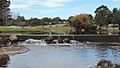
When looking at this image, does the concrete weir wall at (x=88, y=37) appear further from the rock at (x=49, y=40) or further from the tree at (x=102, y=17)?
the tree at (x=102, y=17)

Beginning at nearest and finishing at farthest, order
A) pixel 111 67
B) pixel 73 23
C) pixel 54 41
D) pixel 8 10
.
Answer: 1. pixel 111 67
2. pixel 54 41
3. pixel 73 23
4. pixel 8 10

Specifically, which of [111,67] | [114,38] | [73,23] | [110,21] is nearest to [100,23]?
[110,21]

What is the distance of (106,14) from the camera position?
515 feet

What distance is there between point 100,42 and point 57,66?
60.4m

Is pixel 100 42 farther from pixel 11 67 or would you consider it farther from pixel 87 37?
pixel 11 67

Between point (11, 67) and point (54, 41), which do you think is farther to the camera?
point (54, 41)

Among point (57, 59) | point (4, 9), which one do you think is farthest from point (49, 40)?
point (4, 9)

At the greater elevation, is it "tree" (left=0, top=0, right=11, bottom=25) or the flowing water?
"tree" (left=0, top=0, right=11, bottom=25)

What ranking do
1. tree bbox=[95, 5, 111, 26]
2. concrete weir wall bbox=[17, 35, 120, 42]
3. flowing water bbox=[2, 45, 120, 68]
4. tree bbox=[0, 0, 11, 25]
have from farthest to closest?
1. tree bbox=[0, 0, 11, 25]
2. tree bbox=[95, 5, 111, 26]
3. concrete weir wall bbox=[17, 35, 120, 42]
4. flowing water bbox=[2, 45, 120, 68]

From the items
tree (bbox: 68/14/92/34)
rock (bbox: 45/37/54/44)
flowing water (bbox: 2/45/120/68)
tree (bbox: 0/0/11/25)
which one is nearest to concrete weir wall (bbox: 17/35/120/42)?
rock (bbox: 45/37/54/44)

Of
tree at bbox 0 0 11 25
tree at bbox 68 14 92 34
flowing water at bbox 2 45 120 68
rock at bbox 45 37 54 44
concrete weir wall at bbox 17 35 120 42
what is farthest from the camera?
tree at bbox 0 0 11 25

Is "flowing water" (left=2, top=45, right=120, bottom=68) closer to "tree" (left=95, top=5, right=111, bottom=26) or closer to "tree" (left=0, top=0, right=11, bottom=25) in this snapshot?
"tree" (left=95, top=5, right=111, bottom=26)

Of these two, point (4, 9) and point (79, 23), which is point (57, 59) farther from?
point (4, 9)

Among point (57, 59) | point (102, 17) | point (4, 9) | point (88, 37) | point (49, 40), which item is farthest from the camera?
point (4, 9)
